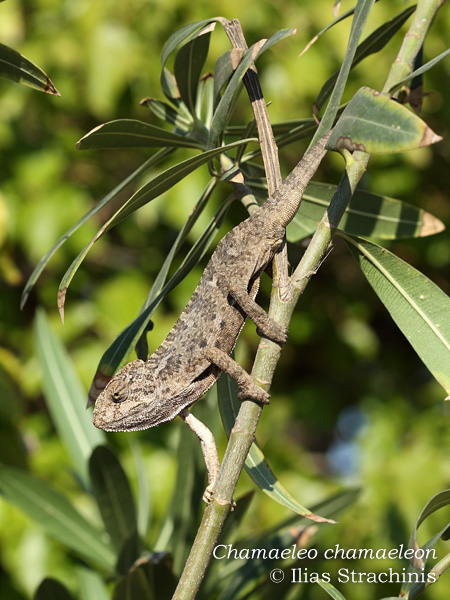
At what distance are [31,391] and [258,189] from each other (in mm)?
1540

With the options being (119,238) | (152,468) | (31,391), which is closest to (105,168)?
(119,238)

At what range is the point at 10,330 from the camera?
2.43 metres

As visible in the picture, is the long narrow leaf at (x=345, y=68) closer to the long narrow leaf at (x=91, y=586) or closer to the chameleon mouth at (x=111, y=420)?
the chameleon mouth at (x=111, y=420)

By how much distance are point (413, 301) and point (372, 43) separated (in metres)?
0.48

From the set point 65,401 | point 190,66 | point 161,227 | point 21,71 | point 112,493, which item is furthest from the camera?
point 161,227

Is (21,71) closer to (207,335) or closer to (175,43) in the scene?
(175,43)

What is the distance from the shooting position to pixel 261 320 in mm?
823

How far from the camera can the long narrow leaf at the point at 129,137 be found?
86 centimetres

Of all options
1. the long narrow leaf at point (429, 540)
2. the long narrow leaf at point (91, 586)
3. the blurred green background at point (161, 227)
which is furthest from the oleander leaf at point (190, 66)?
the blurred green background at point (161, 227)

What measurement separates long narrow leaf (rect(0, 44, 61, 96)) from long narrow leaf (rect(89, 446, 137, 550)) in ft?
2.28

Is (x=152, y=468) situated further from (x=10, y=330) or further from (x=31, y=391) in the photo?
(x=10, y=330)

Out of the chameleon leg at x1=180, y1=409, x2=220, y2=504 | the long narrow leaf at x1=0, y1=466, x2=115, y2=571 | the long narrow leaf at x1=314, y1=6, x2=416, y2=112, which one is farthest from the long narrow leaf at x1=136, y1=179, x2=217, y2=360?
the long narrow leaf at x1=0, y1=466, x2=115, y2=571

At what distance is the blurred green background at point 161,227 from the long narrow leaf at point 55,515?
23.5 inches

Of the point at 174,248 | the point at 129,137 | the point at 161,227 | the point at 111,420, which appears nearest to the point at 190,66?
the point at 129,137
